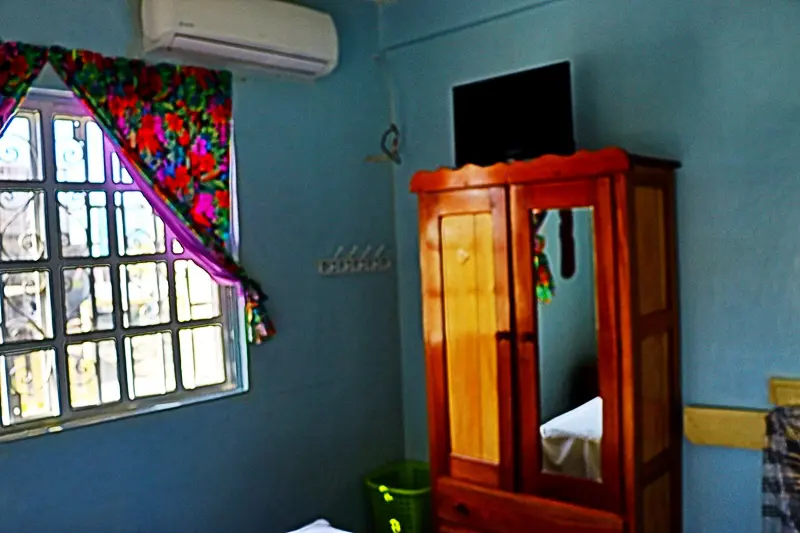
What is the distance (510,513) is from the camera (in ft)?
8.73

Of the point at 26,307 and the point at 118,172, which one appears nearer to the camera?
the point at 26,307

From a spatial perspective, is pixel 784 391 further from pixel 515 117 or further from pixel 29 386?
pixel 29 386

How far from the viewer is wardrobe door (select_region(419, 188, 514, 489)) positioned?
2648 mm

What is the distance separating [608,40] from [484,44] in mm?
584

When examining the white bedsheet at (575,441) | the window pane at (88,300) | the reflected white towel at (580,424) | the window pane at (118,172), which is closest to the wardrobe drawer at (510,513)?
the white bedsheet at (575,441)

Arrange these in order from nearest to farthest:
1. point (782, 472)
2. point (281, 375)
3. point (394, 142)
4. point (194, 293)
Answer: point (782, 472) < point (194, 293) < point (281, 375) < point (394, 142)

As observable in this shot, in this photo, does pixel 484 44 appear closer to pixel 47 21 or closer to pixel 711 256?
pixel 711 256

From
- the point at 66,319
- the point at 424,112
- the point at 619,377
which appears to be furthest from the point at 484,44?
the point at 66,319

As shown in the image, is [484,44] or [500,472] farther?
[484,44]

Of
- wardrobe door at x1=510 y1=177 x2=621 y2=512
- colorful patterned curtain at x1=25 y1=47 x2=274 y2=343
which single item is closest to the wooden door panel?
wardrobe door at x1=510 y1=177 x2=621 y2=512

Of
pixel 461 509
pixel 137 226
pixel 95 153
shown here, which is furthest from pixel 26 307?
pixel 461 509

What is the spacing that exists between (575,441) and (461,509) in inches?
22.2

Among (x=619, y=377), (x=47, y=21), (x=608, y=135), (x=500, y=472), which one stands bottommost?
(x=500, y=472)

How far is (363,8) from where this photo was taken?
3.45 meters
